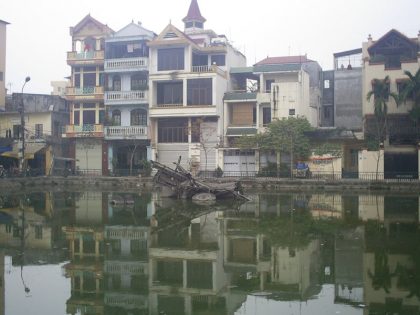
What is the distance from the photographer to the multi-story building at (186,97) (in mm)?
49562

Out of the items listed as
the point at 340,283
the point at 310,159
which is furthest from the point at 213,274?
the point at 310,159

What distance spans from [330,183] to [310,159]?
569cm

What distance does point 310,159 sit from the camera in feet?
149

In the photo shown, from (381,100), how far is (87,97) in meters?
29.4

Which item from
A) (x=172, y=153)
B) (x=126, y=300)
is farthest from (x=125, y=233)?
(x=172, y=153)

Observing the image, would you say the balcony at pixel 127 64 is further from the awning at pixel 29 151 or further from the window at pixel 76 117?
the awning at pixel 29 151

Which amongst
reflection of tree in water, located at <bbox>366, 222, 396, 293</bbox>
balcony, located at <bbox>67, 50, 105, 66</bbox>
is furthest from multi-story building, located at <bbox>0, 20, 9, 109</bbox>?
reflection of tree in water, located at <bbox>366, 222, 396, 293</bbox>

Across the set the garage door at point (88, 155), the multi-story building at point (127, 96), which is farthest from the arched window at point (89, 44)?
the garage door at point (88, 155)

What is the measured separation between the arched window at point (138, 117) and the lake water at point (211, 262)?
28.2 m

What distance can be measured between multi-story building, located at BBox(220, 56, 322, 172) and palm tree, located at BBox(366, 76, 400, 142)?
23.4 feet

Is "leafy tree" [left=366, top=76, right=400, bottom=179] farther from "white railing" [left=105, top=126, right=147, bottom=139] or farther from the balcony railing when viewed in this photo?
"white railing" [left=105, top=126, right=147, bottom=139]

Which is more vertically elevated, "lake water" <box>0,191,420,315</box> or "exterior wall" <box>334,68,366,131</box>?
"exterior wall" <box>334,68,366,131</box>

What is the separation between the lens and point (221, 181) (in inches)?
1593

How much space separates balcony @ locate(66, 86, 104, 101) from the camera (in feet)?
174
